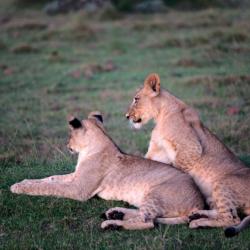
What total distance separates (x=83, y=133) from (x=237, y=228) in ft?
5.88

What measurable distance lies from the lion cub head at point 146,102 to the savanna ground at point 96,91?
0.84 meters

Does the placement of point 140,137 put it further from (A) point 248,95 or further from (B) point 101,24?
(B) point 101,24

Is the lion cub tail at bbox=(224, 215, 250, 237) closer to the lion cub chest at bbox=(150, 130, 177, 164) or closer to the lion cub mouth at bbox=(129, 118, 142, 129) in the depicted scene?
the lion cub chest at bbox=(150, 130, 177, 164)

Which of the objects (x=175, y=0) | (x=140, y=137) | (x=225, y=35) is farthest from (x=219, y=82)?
(x=175, y=0)

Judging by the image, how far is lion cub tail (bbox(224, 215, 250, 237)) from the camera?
4.81 metres

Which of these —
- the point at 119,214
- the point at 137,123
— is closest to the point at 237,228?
the point at 119,214

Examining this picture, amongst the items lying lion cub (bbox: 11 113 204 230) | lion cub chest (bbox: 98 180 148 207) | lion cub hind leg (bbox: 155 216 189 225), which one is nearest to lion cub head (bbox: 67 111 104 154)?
lying lion cub (bbox: 11 113 204 230)

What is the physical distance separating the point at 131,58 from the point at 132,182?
34.9 feet

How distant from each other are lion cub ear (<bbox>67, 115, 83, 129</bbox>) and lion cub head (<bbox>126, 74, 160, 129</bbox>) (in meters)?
0.69

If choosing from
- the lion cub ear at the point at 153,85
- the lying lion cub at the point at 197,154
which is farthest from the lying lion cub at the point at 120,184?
the lion cub ear at the point at 153,85

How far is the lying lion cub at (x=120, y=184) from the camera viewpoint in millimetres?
5194

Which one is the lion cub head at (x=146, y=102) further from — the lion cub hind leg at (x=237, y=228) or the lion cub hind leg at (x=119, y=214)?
the lion cub hind leg at (x=237, y=228)

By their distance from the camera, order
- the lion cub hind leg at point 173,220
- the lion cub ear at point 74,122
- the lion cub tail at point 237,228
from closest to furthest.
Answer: the lion cub tail at point 237,228, the lion cub hind leg at point 173,220, the lion cub ear at point 74,122

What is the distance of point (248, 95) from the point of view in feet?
38.1
